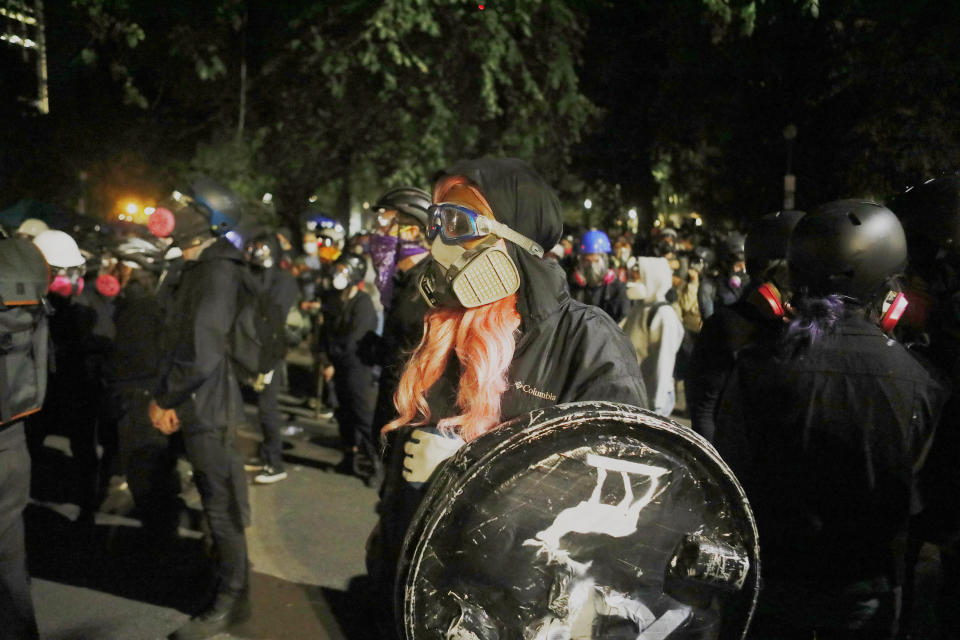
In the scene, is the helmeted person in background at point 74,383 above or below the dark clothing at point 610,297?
below

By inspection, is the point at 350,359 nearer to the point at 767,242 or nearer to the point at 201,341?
the point at 201,341

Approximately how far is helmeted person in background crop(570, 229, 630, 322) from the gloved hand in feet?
18.6

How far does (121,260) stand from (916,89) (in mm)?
14816

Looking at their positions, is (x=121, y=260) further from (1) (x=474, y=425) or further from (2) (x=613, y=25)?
(2) (x=613, y=25)

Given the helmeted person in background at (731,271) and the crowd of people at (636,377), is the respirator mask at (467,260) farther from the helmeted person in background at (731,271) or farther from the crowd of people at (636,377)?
the helmeted person in background at (731,271)

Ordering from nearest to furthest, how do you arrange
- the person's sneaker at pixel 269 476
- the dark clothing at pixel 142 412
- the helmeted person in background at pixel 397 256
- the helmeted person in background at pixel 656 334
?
1. the helmeted person in background at pixel 397 256
2. the dark clothing at pixel 142 412
3. the helmeted person in background at pixel 656 334
4. the person's sneaker at pixel 269 476

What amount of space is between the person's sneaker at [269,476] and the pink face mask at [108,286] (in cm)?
193

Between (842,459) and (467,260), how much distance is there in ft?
4.26

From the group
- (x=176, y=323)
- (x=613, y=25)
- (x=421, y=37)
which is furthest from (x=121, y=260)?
(x=613, y=25)

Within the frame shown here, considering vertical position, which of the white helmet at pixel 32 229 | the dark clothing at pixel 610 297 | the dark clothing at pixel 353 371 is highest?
the white helmet at pixel 32 229

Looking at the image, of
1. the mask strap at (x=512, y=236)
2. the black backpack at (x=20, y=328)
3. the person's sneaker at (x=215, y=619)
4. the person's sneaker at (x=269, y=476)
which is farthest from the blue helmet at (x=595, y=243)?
the mask strap at (x=512, y=236)

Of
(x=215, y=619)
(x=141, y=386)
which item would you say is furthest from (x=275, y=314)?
(x=215, y=619)

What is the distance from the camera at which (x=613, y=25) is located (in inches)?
895

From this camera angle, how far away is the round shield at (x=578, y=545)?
1654 mm
